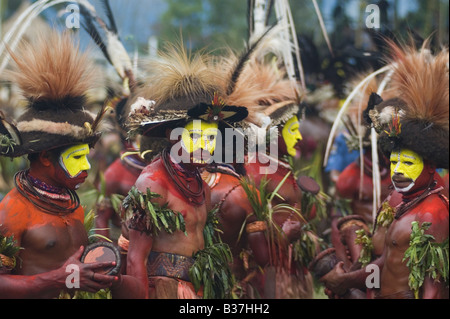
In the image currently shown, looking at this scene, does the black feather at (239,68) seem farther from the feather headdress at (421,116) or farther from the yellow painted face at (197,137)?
the feather headdress at (421,116)

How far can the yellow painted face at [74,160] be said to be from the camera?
4.09m

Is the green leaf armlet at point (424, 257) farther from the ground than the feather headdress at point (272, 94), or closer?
closer

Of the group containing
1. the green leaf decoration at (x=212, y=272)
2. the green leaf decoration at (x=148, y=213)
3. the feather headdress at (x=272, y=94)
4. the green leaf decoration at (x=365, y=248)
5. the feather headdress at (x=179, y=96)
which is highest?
the feather headdress at (x=272, y=94)

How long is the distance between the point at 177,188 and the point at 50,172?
0.81 metres

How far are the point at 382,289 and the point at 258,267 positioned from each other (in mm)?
1069

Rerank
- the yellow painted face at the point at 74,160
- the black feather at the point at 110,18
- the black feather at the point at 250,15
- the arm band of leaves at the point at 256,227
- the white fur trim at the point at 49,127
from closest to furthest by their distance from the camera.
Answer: the white fur trim at the point at 49,127
the yellow painted face at the point at 74,160
the arm band of leaves at the point at 256,227
the black feather at the point at 110,18
the black feather at the point at 250,15

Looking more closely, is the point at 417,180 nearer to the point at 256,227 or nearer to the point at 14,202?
the point at 256,227

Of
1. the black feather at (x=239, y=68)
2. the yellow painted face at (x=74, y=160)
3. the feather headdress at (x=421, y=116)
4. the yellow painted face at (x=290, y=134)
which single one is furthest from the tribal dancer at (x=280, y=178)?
the yellow painted face at (x=74, y=160)

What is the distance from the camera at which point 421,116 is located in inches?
181

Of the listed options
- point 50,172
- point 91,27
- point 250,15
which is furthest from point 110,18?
point 50,172

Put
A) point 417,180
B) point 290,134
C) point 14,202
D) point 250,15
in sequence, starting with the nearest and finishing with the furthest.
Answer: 1. point 14,202
2. point 417,180
3. point 290,134
4. point 250,15

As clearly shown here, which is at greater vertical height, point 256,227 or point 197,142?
point 197,142

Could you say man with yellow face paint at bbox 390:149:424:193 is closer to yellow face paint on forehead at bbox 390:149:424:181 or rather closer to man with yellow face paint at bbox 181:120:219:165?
yellow face paint on forehead at bbox 390:149:424:181

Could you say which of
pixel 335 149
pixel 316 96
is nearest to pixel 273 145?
pixel 335 149
